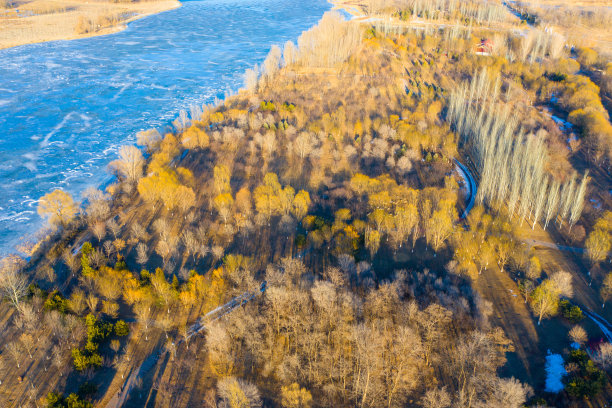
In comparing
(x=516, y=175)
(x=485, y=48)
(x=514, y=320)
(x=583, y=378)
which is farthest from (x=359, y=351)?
(x=485, y=48)

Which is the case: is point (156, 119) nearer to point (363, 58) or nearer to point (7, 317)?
point (7, 317)

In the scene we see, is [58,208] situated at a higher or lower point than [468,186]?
higher

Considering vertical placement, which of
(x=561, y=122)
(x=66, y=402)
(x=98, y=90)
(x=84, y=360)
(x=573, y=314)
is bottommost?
(x=573, y=314)

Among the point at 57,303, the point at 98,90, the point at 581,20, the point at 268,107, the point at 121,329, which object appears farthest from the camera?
the point at 581,20

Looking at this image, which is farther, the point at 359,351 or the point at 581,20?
the point at 581,20

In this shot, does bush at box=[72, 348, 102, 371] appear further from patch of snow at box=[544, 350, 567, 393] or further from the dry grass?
the dry grass

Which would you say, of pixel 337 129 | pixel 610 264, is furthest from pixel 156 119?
pixel 610 264

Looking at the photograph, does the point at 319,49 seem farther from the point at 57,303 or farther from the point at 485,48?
the point at 57,303
